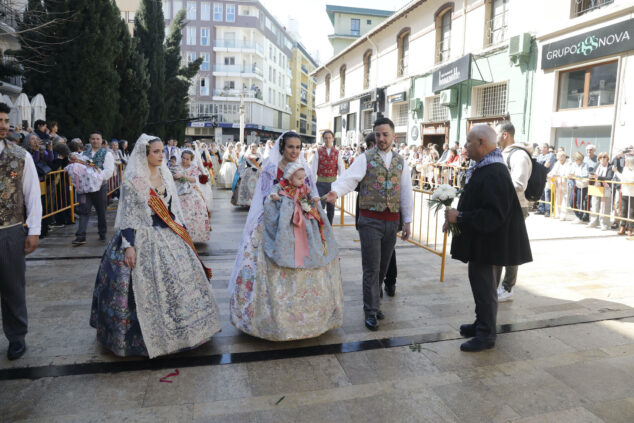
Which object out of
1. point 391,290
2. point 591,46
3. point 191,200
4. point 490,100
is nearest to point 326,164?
point 191,200

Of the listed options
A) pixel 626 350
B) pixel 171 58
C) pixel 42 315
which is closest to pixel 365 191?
pixel 626 350

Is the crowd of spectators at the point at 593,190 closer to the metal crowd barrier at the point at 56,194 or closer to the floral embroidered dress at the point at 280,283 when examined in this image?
the floral embroidered dress at the point at 280,283

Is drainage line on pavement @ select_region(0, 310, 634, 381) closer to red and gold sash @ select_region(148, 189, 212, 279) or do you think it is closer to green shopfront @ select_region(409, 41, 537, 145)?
red and gold sash @ select_region(148, 189, 212, 279)

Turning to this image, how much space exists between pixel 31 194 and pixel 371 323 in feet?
10.1

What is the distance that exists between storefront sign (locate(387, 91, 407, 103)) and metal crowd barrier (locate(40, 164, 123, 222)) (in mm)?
15764

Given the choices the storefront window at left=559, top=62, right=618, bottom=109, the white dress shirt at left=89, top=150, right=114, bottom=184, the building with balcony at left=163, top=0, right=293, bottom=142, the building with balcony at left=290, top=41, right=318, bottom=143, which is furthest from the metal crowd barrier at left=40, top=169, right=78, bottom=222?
the building with balcony at left=290, top=41, right=318, bottom=143

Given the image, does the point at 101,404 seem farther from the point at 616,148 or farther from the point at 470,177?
the point at 616,148

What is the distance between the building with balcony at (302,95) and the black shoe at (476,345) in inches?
2419

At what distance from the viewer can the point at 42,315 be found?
4.43m

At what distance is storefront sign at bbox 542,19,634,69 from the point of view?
10984mm

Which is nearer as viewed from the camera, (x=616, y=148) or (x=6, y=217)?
(x=6, y=217)

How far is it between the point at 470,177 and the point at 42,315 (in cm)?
428

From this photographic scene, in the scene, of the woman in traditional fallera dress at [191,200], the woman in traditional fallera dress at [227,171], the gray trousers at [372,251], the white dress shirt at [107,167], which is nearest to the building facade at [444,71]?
the woman in traditional fallera dress at [227,171]

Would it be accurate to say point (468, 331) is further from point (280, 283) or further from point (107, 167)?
point (107, 167)
